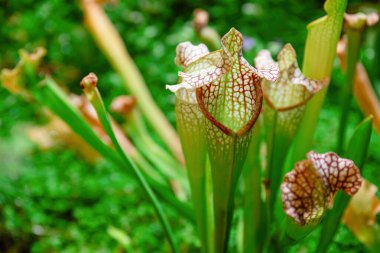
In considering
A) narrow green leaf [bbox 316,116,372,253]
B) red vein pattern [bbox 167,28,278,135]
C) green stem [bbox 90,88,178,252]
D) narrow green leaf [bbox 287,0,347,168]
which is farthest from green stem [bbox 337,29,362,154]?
green stem [bbox 90,88,178,252]

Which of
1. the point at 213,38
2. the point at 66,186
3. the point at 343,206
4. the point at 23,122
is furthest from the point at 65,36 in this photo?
the point at 343,206

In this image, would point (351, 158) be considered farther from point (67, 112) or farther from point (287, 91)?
point (67, 112)

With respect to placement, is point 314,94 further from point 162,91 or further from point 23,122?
point 23,122

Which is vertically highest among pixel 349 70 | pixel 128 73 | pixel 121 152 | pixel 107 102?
pixel 107 102

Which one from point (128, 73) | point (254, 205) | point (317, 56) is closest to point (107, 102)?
point (128, 73)

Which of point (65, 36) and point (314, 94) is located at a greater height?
point (65, 36)

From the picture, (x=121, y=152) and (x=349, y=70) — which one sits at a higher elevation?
(x=349, y=70)

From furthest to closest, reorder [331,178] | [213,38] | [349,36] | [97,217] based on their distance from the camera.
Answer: [97,217] → [213,38] → [349,36] → [331,178]
